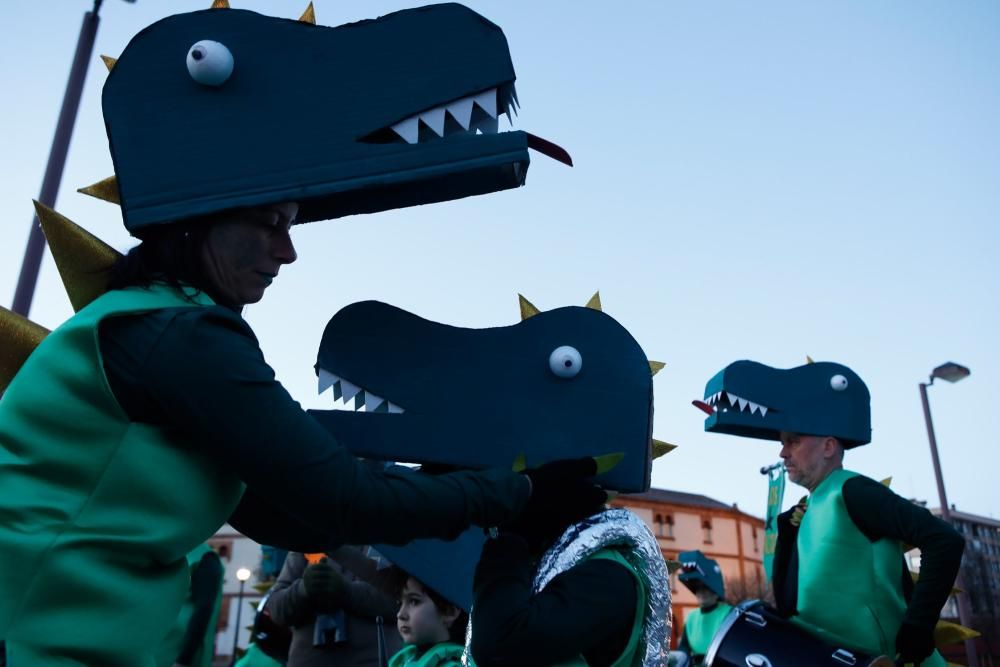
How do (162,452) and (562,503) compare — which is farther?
(562,503)

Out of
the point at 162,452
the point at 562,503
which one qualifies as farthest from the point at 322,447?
the point at 562,503

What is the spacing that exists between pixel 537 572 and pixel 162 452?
1217mm

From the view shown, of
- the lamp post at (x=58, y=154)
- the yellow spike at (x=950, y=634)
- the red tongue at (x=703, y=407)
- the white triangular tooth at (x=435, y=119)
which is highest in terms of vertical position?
the lamp post at (x=58, y=154)

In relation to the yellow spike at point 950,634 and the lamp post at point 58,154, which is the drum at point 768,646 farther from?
the lamp post at point 58,154

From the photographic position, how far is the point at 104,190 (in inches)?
84.7

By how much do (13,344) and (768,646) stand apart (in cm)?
321

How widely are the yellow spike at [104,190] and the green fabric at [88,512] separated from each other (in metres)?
0.86

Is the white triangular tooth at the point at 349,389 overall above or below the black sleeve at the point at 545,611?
above

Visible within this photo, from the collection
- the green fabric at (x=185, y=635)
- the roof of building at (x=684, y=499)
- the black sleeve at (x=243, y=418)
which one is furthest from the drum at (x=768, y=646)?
the roof of building at (x=684, y=499)

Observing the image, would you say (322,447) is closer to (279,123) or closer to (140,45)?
(279,123)

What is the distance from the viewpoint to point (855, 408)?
4.76 metres

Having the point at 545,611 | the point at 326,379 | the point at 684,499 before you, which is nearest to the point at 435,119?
the point at 326,379

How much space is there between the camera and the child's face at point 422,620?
3.43 metres

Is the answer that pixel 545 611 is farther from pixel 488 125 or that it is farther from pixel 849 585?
pixel 849 585
